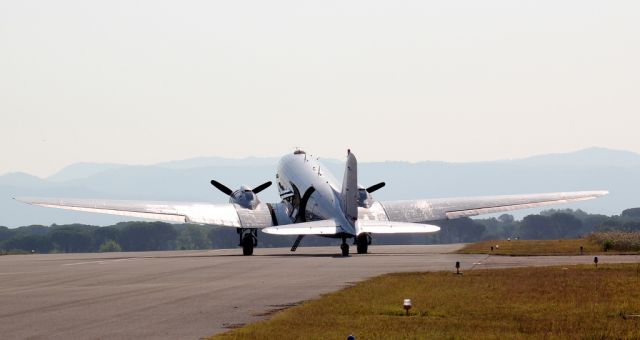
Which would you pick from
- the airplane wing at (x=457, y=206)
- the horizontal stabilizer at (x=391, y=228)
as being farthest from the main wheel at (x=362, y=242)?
the airplane wing at (x=457, y=206)

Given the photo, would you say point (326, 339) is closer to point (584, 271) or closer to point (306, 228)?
point (584, 271)

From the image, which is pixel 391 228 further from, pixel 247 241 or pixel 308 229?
pixel 247 241

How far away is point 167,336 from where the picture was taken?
23.2 meters

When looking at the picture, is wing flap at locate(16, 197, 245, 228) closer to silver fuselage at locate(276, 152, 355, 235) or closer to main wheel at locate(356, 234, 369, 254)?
silver fuselage at locate(276, 152, 355, 235)

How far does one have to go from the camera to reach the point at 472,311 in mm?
28469

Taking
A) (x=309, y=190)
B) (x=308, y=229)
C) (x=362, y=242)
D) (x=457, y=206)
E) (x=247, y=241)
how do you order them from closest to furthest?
(x=308, y=229) → (x=362, y=242) → (x=309, y=190) → (x=247, y=241) → (x=457, y=206)

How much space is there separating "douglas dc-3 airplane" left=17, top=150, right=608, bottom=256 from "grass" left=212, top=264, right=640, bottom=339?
23.3m

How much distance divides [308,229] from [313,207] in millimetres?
8734

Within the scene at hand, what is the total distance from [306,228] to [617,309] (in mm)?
33776

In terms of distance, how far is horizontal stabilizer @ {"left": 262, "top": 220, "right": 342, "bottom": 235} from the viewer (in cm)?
5941

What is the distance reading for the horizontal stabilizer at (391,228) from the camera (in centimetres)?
5988

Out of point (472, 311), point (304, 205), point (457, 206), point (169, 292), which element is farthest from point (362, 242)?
point (472, 311)

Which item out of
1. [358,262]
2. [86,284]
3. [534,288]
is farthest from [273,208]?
[534,288]

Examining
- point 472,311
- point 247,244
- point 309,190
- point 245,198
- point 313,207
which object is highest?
point 309,190
